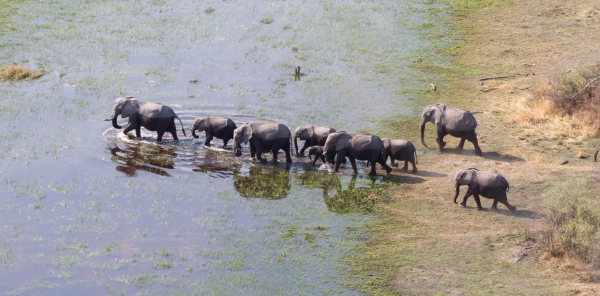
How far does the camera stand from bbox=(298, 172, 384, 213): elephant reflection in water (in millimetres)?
21156

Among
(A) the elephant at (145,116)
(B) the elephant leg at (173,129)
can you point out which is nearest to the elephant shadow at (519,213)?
(B) the elephant leg at (173,129)

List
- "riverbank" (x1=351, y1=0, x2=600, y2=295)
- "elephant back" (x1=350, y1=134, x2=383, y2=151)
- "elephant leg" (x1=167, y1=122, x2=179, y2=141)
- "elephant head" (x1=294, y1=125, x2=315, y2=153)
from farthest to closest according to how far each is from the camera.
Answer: "elephant leg" (x1=167, y1=122, x2=179, y2=141) → "elephant head" (x1=294, y1=125, x2=315, y2=153) → "elephant back" (x1=350, y1=134, x2=383, y2=151) → "riverbank" (x1=351, y1=0, x2=600, y2=295)

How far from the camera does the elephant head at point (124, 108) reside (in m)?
25.9

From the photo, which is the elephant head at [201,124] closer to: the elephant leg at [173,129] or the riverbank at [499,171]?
the elephant leg at [173,129]

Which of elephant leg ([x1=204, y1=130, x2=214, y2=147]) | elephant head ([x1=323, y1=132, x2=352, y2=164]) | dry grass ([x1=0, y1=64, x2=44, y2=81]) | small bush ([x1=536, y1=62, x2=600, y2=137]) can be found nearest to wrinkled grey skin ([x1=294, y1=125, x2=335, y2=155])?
elephant head ([x1=323, y1=132, x2=352, y2=164])

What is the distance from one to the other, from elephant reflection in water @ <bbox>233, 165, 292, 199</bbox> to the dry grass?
446 inches

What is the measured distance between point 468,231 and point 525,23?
18907mm

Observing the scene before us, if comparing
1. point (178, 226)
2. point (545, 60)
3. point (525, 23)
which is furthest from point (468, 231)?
point (525, 23)

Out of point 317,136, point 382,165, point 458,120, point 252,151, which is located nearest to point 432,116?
point 458,120

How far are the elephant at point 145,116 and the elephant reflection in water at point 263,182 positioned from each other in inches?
125

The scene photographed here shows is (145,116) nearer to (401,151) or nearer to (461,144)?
(401,151)

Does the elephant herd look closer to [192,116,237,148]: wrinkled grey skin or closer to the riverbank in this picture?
[192,116,237,148]: wrinkled grey skin

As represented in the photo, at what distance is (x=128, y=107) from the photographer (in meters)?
26.0

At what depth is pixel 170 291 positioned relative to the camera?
17094 mm
